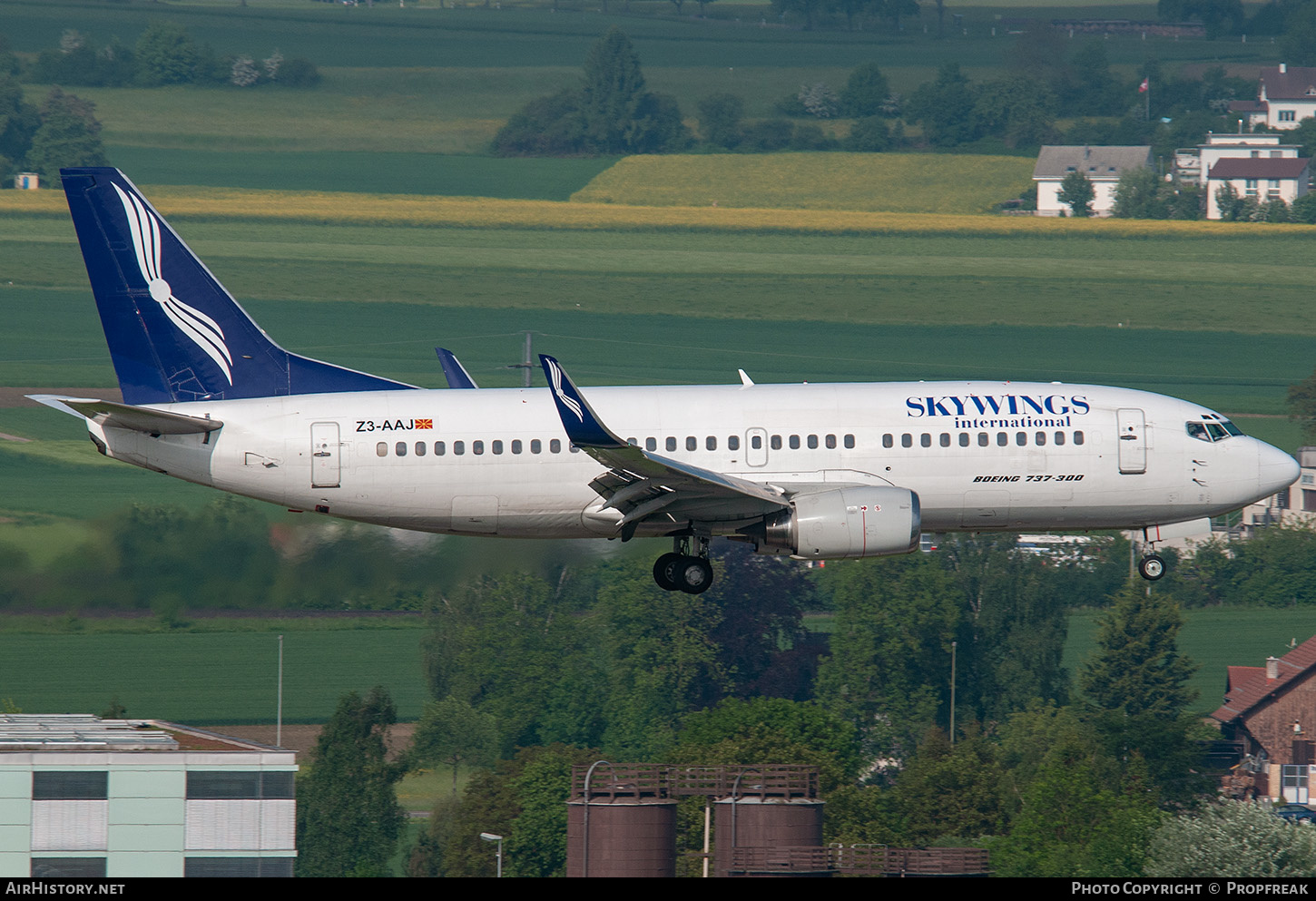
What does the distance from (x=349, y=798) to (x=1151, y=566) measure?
267ft

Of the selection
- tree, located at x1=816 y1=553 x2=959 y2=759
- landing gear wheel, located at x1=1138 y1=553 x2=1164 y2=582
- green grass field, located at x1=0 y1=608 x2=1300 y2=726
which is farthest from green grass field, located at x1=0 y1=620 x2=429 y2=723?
landing gear wheel, located at x1=1138 y1=553 x2=1164 y2=582

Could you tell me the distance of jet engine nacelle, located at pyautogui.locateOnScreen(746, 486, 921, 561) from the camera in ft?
142

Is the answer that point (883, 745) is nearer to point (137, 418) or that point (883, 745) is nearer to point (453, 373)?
point (453, 373)

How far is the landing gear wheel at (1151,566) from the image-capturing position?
46906 mm

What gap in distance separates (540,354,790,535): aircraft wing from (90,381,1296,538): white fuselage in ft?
2.12

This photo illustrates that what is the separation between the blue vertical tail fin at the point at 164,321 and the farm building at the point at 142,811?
1543 cm

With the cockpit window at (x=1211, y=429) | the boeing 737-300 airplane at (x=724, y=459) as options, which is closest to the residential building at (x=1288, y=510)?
the cockpit window at (x=1211, y=429)

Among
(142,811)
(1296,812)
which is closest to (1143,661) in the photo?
(1296,812)

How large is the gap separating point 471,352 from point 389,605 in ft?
144

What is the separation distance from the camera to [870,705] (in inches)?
5896

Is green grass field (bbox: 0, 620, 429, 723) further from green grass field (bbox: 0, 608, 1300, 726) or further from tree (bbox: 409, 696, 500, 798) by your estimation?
tree (bbox: 409, 696, 500, 798)
